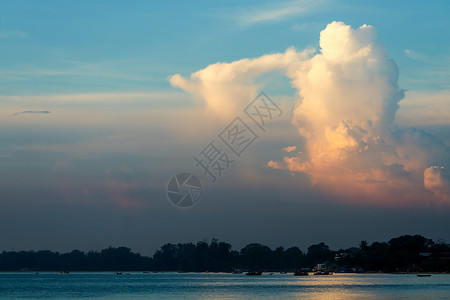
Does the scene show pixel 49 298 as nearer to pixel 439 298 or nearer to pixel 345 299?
pixel 345 299

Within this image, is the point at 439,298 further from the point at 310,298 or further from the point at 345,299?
the point at 310,298

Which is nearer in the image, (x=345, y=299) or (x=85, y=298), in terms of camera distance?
(x=345, y=299)

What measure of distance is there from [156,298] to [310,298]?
31.2m

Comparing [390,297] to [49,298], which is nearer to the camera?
[390,297]

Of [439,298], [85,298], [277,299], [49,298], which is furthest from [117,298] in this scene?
[439,298]

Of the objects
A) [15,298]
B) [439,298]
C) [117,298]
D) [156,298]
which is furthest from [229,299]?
[15,298]

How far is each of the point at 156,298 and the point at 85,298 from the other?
16.4 m

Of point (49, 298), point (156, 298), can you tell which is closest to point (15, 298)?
point (49, 298)

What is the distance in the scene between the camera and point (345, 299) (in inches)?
4774

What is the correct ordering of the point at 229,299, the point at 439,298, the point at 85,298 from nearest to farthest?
the point at 439,298, the point at 229,299, the point at 85,298

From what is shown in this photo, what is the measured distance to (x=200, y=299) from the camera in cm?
12756

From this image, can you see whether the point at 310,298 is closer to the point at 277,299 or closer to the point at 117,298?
the point at 277,299

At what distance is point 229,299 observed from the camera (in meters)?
125

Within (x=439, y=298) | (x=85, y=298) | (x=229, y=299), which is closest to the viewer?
(x=439, y=298)
